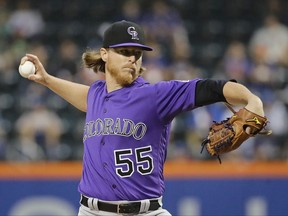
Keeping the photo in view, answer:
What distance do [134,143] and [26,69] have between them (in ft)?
3.59

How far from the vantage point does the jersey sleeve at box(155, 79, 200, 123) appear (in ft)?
13.4

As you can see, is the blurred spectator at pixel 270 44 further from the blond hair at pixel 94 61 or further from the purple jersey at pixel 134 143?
the purple jersey at pixel 134 143

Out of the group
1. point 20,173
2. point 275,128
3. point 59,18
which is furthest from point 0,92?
point 275,128

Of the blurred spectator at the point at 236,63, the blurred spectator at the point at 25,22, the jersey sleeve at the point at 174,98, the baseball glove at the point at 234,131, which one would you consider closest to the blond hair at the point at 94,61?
the jersey sleeve at the point at 174,98

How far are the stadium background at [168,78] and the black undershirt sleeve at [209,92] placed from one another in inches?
141

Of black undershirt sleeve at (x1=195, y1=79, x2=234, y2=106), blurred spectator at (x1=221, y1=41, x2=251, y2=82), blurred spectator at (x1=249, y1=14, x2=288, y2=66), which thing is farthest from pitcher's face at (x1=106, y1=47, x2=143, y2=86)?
blurred spectator at (x1=249, y1=14, x2=288, y2=66)

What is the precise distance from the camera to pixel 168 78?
9.56 m

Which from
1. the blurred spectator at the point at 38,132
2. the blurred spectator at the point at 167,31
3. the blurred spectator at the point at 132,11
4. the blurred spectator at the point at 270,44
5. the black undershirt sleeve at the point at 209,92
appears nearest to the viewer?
the black undershirt sleeve at the point at 209,92

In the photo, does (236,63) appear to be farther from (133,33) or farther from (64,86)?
(133,33)

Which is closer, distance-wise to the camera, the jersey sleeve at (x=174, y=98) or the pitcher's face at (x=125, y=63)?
the jersey sleeve at (x=174, y=98)

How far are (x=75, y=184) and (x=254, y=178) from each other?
1894mm

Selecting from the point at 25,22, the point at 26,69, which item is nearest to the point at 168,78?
the point at 25,22

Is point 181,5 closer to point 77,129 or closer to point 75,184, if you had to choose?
point 77,129

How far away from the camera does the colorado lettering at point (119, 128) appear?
4223 millimetres
